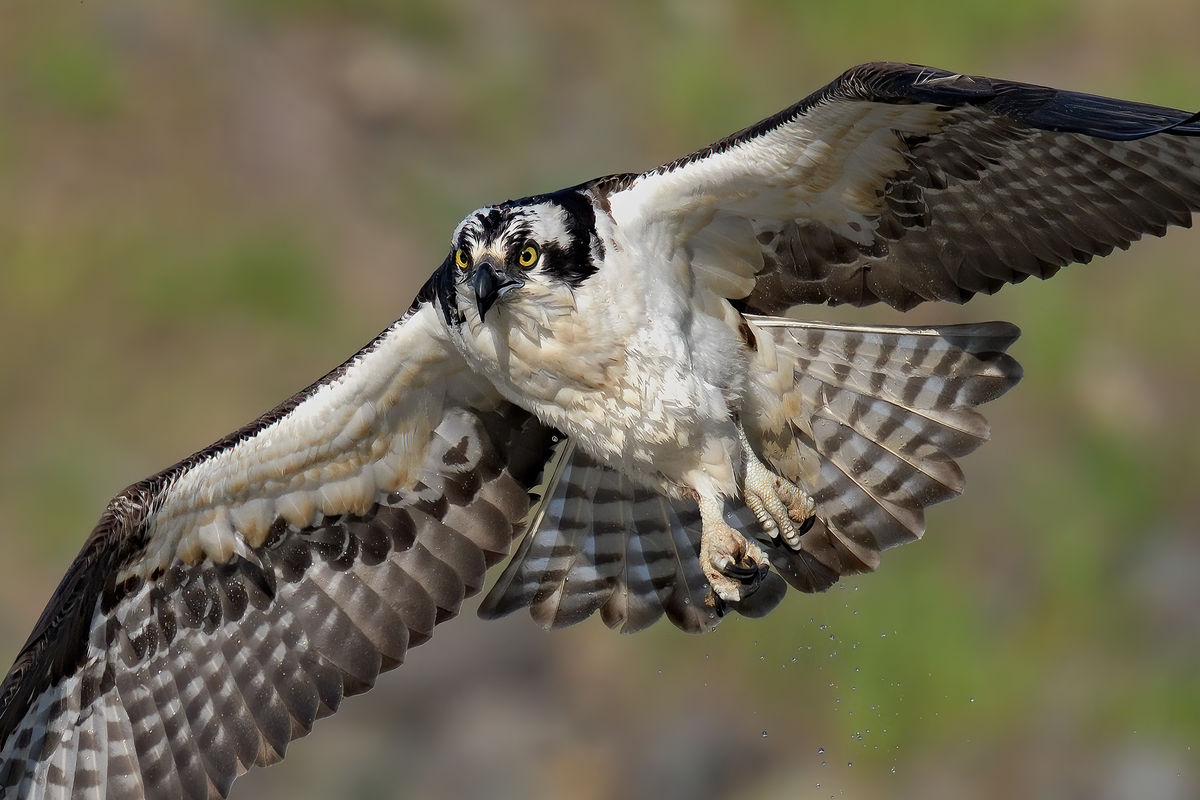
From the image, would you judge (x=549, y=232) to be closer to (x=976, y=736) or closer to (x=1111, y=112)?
(x=1111, y=112)

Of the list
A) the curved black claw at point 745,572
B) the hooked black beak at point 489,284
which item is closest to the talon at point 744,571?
the curved black claw at point 745,572

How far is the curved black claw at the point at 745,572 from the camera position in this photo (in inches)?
306

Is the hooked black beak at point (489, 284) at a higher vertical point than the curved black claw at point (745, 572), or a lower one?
higher

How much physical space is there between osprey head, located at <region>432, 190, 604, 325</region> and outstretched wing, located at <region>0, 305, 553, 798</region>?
53cm

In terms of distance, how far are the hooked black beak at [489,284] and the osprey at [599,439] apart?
0.06 feet

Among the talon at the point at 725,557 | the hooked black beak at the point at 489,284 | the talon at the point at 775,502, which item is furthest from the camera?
the talon at the point at 775,502

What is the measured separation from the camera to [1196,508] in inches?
567

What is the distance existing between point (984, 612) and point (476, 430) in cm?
661

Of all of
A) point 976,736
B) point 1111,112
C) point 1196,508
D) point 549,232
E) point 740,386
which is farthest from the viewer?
point 1196,508

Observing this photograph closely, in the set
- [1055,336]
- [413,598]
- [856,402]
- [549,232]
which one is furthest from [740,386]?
[1055,336]

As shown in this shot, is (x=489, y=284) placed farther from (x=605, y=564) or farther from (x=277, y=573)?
(x=277, y=573)

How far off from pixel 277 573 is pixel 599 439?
1.88 meters

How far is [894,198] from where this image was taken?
7.57 m

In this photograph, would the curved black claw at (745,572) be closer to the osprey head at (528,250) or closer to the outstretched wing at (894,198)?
the outstretched wing at (894,198)
